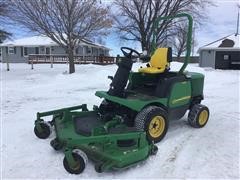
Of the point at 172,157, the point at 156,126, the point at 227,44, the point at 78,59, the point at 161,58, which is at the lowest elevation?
the point at 172,157

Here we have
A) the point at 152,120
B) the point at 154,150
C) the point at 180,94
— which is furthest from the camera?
the point at 180,94

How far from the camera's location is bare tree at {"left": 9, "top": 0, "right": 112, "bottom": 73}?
1709 centimetres

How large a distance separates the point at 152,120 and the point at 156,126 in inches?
9.4

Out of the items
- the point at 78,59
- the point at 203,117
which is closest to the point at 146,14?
the point at 78,59

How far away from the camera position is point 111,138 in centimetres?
416

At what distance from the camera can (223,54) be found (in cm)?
2998

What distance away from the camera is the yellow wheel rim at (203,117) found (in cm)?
611

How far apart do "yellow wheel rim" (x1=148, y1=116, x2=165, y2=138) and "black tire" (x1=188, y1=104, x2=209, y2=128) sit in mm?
1033

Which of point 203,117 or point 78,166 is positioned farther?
point 203,117

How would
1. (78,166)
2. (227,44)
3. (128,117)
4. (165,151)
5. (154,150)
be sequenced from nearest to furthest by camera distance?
(78,166) < (154,150) < (165,151) < (128,117) < (227,44)

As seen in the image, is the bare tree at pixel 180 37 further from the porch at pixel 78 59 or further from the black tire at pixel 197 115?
the porch at pixel 78 59

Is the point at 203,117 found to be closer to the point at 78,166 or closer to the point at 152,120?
the point at 152,120

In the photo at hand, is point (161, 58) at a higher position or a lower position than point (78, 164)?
higher

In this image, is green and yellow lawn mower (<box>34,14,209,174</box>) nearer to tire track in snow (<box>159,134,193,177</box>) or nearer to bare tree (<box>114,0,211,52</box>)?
tire track in snow (<box>159,134,193,177</box>)
